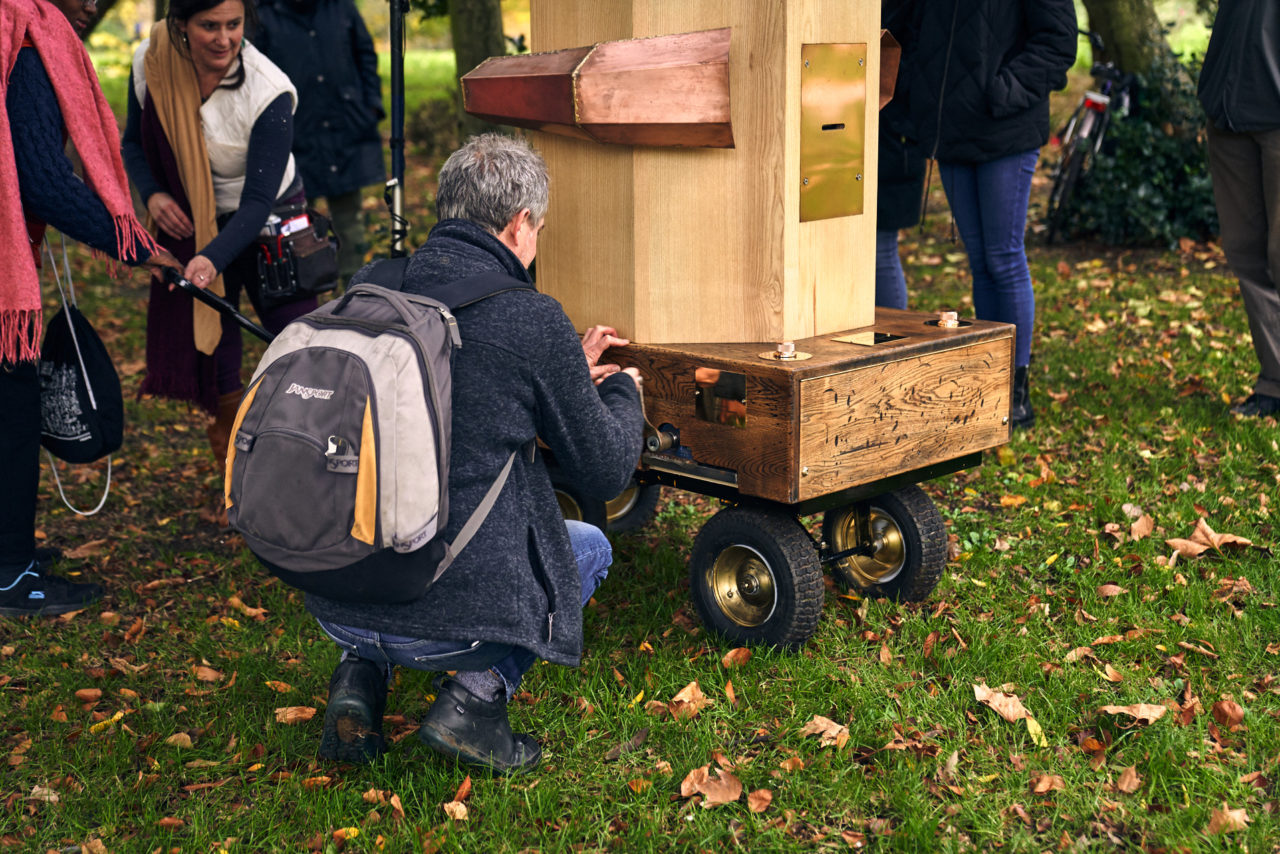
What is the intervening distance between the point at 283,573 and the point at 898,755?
152cm

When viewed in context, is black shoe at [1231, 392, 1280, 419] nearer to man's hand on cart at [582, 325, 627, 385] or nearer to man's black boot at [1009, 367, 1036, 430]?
man's black boot at [1009, 367, 1036, 430]

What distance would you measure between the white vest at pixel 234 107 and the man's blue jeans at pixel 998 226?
261cm

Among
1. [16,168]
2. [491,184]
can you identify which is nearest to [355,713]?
[491,184]

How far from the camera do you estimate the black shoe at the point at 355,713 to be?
290 cm

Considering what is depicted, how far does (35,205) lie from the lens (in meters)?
3.71

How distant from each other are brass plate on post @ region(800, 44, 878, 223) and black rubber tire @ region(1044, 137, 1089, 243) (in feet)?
18.3

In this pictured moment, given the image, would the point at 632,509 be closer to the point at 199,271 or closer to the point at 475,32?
the point at 199,271

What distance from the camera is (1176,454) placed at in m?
4.81

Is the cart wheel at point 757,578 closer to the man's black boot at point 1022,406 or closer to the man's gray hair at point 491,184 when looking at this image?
the man's gray hair at point 491,184

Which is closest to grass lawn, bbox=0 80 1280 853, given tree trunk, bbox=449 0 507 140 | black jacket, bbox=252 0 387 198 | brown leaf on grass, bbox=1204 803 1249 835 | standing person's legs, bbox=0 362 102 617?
brown leaf on grass, bbox=1204 803 1249 835

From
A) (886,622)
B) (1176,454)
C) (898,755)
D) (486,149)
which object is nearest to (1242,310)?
(1176,454)

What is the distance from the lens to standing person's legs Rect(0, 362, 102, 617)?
3.89 m

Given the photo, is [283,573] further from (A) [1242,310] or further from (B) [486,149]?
(A) [1242,310]

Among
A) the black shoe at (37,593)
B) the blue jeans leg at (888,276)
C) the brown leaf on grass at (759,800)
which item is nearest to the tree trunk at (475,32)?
the blue jeans leg at (888,276)
